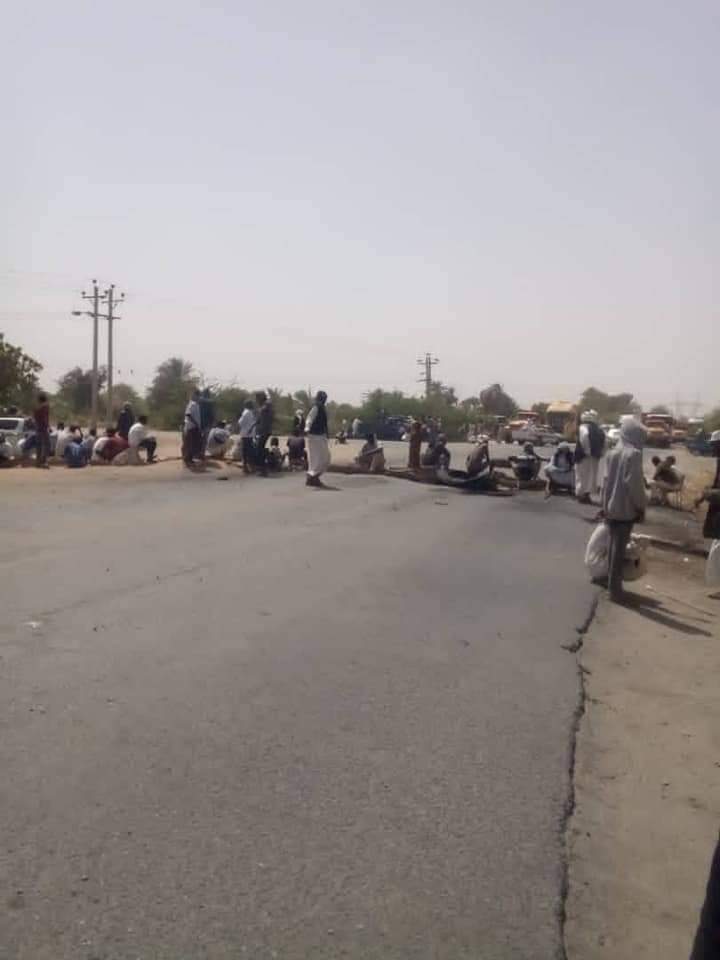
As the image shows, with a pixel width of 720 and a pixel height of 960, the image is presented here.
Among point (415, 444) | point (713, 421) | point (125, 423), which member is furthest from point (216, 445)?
point (713, 421)

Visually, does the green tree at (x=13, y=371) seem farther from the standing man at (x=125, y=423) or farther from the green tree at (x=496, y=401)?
the green tree at (x=496, y=401)

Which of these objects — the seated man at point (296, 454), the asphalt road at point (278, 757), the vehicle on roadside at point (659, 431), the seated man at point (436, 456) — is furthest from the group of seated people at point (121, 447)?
the vehicle on roadside at point (659, 431)

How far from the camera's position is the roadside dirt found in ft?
14.1

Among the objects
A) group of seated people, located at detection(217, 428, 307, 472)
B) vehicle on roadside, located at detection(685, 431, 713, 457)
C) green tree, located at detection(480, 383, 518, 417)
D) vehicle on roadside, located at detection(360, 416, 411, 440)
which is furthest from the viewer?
green tree, located at detection(480, 383, 518, 417)

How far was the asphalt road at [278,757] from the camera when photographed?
390cm

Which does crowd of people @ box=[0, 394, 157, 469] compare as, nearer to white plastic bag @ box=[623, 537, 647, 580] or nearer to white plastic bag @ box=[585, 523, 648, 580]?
white plastic bag @ box=[585, 523, 648, 580]

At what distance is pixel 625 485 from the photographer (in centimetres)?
1067

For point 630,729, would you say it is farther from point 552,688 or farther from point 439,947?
point 439,947

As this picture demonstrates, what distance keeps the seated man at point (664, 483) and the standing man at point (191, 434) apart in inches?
380

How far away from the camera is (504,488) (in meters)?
24.0

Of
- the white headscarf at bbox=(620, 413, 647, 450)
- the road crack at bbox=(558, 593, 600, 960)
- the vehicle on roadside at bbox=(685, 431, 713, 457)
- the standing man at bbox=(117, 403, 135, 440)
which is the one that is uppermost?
the white headscarf at bbox=(620, 413, 647, 450)

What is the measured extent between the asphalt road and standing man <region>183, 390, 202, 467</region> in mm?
13120

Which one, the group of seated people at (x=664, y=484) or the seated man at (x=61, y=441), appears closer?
the group of seated people at (x=664, y=484)

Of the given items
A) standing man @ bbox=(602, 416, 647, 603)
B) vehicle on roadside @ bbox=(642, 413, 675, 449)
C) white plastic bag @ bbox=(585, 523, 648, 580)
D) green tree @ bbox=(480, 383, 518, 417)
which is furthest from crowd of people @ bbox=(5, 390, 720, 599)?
green tree @ bbox=(480, 383, 518, 417)
